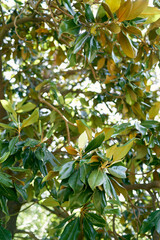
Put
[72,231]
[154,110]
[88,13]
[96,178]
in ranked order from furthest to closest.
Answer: [154,110] < [88,13] < [72,231] < [96,178]

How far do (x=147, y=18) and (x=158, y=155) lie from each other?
0.64 m

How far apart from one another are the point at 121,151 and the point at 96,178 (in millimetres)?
108

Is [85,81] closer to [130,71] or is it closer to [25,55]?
[25,55]

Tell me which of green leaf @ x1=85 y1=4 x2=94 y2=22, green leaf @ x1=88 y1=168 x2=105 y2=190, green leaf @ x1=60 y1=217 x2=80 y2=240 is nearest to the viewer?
green leaf @ x1=88 y1=168 x2=105 y2=190

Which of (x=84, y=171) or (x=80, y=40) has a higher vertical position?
(x=80, y=40)

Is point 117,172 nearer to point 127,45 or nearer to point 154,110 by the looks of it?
point 127,45

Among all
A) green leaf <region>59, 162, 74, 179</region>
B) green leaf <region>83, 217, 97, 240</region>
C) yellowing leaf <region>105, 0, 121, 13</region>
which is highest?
yellowing leaf <region>105, 0, 121, 13</region>

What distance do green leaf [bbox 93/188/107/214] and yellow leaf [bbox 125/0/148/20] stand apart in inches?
23.1

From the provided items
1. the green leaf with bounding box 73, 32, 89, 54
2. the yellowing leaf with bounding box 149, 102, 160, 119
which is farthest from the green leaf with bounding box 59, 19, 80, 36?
the yellowing leaf with bounding box 149, 102, 160, 119

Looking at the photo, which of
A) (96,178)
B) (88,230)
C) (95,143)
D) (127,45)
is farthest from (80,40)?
(88,230)

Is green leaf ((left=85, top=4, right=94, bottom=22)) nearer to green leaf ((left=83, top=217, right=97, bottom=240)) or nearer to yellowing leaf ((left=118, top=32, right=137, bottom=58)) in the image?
yellowing leaf ((left=118, top=32, right=137, bottom=58))

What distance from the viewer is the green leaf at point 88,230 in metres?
0.93

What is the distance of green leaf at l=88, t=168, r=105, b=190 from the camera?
76cm

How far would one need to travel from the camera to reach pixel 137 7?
37.3 inches
